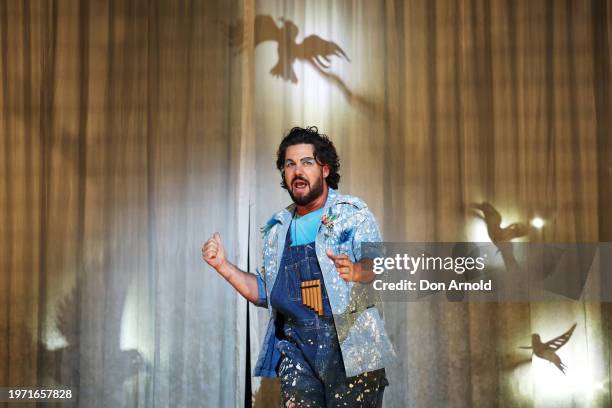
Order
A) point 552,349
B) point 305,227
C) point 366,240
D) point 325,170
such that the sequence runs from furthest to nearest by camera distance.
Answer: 1. point 552,349
2. point 325,170
3. point 305,227
4. point 366,240

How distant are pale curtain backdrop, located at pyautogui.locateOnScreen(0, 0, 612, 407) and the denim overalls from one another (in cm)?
144

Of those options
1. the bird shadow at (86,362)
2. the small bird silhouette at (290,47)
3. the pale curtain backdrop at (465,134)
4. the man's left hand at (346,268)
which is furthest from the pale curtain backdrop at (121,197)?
the man's left hand at (346,268)

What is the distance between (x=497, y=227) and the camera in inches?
163

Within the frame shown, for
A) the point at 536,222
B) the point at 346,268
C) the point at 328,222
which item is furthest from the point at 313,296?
the point at 536,222

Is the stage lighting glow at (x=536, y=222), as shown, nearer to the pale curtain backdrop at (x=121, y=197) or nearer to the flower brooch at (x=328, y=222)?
the pale curtain backdrop at (x=121, y=197)

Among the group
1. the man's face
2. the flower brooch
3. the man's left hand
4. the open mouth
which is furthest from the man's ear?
the man's left hand

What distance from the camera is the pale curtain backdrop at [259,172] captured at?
4066mm

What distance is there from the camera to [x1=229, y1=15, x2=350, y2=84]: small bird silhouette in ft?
13.8

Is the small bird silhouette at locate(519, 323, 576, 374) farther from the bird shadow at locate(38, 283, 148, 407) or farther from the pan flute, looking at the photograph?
the bird shadow at locate(38, 283, 148, 407)

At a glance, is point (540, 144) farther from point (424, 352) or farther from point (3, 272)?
point (3, 272)

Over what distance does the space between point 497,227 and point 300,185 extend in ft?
5.59

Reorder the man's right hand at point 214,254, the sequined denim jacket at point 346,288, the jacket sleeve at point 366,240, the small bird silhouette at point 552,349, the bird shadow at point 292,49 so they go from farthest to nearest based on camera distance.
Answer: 1. the bird shadow at point 292,49
2. the small bird silhouette at point 552,349
3. the man's right hand at point 214,254
4. the jacket sleeve at point 366,240
5. the sequined denim jacket at point 346,288

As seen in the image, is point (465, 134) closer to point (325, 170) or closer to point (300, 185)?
point (325, 170)

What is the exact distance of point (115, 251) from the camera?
166 inches
